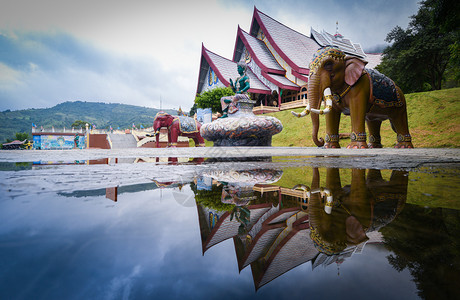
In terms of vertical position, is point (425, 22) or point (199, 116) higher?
point (425, 22)

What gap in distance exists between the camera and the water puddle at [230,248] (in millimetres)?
Result: 250

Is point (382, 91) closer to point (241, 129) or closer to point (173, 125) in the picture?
point (241, 129)

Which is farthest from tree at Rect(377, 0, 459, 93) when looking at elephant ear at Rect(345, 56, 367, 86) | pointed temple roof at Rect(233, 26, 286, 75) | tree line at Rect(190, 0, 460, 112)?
elephant ear at Rect(345, 56, 367, 86)

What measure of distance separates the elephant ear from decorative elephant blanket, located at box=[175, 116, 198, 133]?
658 cm

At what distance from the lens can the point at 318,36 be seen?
79.9 ft

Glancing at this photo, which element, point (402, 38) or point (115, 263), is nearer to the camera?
point (115, 263)

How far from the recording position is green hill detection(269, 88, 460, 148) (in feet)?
21.5

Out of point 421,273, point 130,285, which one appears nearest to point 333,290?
point 421,273

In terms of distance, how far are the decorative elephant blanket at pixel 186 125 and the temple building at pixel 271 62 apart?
8924 millimetres

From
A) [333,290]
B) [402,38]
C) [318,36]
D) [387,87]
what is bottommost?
[333,290]

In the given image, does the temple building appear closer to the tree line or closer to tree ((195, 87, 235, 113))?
tree ((195, 87, 235, 113))

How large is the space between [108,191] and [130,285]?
581 millimetres

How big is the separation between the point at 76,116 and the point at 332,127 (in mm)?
91921

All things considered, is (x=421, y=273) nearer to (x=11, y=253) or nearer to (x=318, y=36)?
(x=11, y=253)
